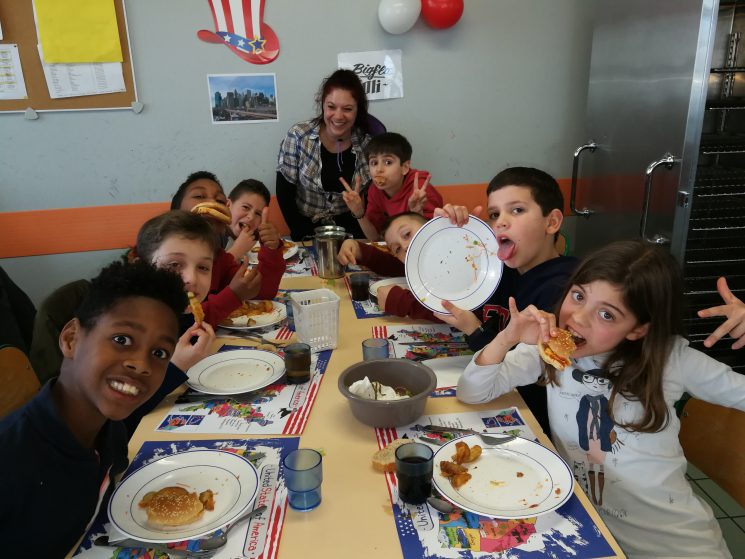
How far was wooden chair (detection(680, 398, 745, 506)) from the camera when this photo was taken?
1.42 meters

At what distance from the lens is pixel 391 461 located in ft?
4.05

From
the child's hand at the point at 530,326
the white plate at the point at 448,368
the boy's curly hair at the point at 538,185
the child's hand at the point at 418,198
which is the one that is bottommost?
the white plate at the point at 448,368

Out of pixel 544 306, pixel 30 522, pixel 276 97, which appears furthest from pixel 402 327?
pixel 276 97

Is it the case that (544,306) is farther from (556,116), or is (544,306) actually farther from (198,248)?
(556,116)

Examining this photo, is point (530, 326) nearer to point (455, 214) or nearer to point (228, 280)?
point (455, 214)

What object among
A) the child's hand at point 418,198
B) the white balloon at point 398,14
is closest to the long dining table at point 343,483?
the child's hand at point 418,198

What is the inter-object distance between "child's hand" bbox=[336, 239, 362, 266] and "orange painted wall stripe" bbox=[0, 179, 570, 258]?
1962 millimetres

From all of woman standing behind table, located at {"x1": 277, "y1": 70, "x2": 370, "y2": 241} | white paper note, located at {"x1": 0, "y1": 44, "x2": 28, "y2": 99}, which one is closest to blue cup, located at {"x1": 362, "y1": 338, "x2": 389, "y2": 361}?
woman standing behind table, located at {"x1": 277, "y1": 70, "x2": 370, "y2": 241}

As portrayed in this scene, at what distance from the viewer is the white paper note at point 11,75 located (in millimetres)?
3535

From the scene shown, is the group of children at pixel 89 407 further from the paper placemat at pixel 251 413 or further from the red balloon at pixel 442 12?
the red balloon at pixel 442 12

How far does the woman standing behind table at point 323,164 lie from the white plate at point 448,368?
82.7 inches

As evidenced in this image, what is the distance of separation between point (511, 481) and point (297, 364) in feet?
2.42

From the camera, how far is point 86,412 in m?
1.23

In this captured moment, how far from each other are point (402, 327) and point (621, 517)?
3.15 ft
